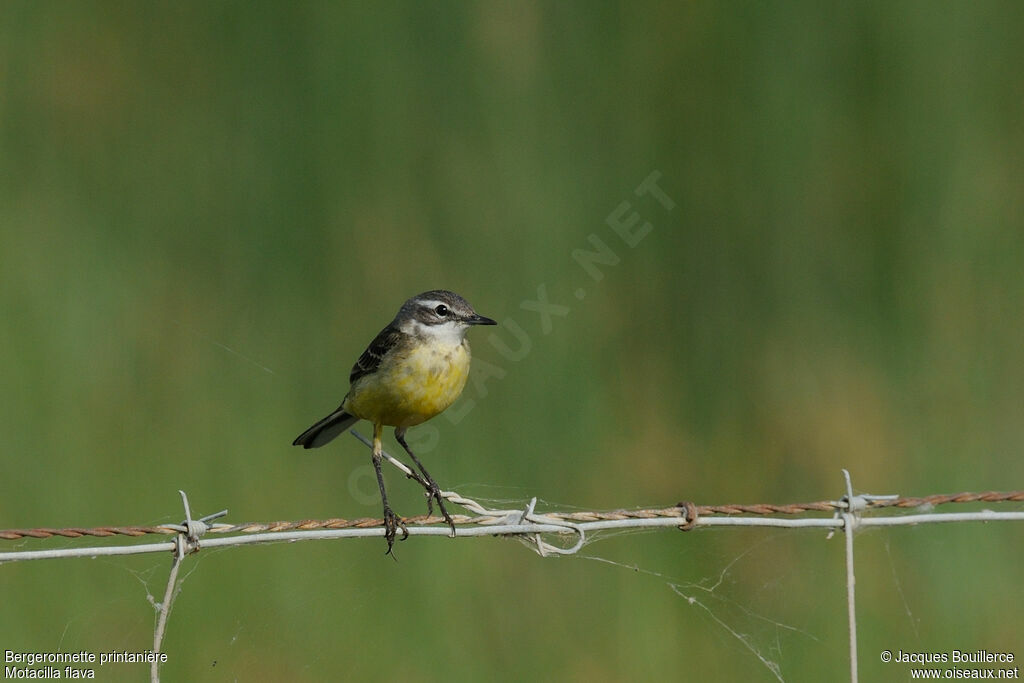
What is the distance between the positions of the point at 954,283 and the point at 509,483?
A: 96.1 inches

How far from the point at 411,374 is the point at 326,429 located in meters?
0.60

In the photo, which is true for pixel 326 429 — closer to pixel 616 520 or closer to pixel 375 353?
pixel 375 353

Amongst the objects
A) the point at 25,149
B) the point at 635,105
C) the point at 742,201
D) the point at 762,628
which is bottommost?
the point at 762,628

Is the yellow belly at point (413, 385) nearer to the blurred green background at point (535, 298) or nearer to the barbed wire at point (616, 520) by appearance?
the blurred green background at point (535, 298)

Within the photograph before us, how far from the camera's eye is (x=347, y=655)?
4.53 m

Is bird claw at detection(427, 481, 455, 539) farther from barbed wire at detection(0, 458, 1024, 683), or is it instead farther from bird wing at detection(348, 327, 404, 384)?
barbed wire at detection(0, 458, 1024, 683)

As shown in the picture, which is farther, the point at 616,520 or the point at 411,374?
the point at 411,374

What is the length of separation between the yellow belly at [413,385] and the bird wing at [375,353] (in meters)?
0.05

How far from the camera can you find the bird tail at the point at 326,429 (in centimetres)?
485

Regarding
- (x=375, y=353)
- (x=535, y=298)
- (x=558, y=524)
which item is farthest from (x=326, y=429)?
(x=558, y=524)

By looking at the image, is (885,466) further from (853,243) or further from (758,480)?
(853,243)

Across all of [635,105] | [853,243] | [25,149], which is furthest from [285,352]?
[853,243]

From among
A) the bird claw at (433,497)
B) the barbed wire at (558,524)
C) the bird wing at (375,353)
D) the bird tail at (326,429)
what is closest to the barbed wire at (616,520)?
the barbed wire at (558,524)

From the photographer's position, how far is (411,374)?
4.53 meters
